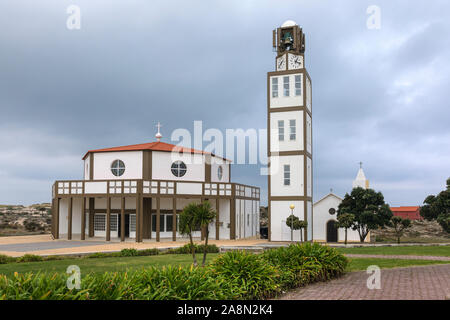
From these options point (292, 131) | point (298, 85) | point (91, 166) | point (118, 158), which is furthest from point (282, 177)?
point (91, 166)

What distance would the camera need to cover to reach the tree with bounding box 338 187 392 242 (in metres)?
31.9

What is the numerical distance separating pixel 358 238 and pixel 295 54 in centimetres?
1617

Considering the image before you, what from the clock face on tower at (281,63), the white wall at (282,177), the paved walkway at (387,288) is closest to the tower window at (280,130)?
the white wall at (282,177)

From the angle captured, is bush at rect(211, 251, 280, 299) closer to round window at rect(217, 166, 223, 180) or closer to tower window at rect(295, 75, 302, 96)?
tower window at rect(295, 75, 302, 96)

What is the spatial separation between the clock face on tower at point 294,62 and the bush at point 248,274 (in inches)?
978

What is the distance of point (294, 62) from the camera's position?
33250mm

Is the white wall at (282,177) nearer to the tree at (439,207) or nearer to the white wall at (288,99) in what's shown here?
the white wall at (288,99)

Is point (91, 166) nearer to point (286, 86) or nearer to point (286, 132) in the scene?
point (286, 132)

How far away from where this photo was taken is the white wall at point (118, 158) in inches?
1358

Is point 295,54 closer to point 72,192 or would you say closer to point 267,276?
point 72,192

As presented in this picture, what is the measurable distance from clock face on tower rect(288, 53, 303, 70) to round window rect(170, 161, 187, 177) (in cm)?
1209

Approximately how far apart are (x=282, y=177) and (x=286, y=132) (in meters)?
3.52

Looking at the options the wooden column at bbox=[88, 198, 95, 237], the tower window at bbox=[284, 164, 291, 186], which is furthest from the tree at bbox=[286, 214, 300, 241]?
the wooden column at bbox=[88, 198, 95, 237]

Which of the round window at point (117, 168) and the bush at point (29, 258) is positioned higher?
the round window at point (117, 168)
